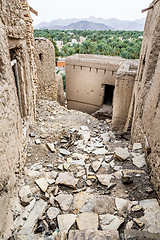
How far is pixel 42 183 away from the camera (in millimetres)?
2992

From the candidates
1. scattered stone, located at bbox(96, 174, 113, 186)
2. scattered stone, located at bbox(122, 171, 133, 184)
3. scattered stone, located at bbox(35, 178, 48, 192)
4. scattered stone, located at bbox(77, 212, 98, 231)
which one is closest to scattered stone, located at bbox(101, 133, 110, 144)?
scattered stone, located at bbox(96, 174, 113, 186)

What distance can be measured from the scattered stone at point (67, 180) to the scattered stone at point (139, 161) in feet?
3.83

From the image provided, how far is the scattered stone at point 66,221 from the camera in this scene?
2207mm

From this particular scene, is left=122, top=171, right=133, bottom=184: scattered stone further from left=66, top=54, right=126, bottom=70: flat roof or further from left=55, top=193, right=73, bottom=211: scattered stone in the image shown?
left=66, top=54, right=126, bottom=70: flat roof

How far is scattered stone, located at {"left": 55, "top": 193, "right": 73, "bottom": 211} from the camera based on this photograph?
2.56 m

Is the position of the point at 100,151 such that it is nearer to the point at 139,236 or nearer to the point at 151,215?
the point at 151,215

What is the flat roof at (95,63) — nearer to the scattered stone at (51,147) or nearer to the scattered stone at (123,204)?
the scattered stone at (51,147)

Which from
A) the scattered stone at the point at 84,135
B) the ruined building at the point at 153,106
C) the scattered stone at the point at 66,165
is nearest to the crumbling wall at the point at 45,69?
the scattered stone at the point at 84,135

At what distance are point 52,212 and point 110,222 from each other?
0.81 m

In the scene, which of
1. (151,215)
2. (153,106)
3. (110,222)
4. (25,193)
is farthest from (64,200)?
(153,106)

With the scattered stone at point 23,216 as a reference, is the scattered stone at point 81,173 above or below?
below

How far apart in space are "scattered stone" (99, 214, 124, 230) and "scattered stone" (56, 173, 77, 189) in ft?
2.76

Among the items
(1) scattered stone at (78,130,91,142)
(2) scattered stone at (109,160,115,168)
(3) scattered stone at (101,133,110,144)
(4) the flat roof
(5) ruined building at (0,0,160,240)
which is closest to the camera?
(5) ruined building at (0,0,160,240)

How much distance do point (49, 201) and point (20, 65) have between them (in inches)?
110
